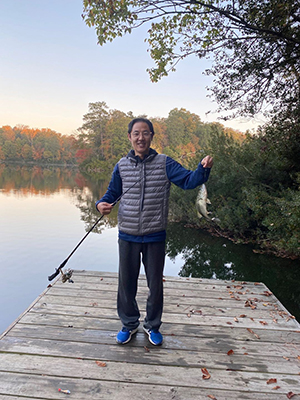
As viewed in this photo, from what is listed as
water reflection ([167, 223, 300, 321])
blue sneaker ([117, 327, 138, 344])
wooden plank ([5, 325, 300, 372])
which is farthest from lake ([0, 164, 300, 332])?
blue sneaker ([117, 327, 138, 344])

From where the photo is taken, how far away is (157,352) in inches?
91.4

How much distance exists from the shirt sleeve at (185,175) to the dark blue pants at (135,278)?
0.53 meters

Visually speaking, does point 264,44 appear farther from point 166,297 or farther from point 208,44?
point 166,297

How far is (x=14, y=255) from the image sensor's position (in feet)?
22.9

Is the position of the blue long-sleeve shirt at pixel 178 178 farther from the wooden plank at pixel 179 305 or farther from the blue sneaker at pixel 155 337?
the wooden plank at pixel 179 305

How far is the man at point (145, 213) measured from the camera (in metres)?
2.37

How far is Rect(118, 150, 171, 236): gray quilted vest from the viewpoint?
A: 7.75ft

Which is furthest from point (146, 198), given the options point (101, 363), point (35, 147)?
point (35, 147)

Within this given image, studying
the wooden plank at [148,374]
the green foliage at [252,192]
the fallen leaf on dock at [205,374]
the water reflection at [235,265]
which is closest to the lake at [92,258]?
the water reflection at [235,265]

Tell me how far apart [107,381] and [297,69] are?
6.60m

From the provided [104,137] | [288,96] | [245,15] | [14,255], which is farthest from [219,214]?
[104,137]

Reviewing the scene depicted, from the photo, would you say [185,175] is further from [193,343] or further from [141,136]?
[193,343]

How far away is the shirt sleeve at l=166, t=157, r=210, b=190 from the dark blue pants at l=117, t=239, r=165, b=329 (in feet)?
1.75

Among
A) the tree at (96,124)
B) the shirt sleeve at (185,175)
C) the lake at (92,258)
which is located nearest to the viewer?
the shirt sleeve at (185,175)
